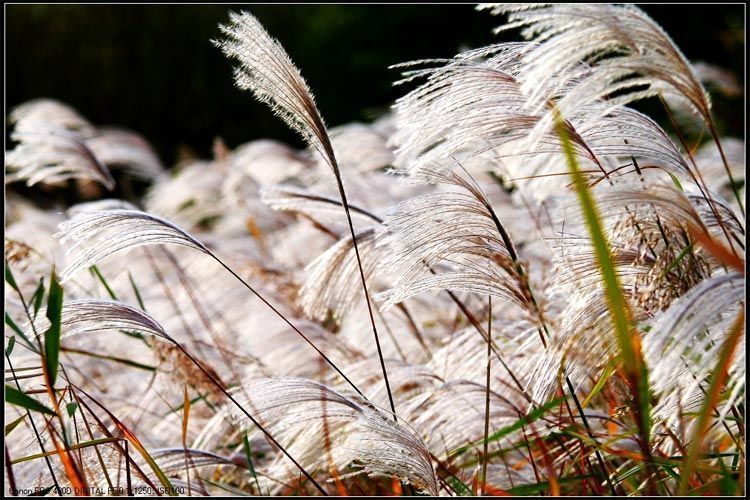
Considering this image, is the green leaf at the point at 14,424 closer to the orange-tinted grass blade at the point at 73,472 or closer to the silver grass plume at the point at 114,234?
the orange-tinted grass blade at the point at 73,472

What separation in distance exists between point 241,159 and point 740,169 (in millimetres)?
2308

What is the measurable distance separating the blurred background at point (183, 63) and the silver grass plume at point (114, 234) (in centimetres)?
721

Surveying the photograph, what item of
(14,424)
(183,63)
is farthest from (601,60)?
(183,63)

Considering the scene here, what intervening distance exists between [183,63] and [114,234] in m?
8.21

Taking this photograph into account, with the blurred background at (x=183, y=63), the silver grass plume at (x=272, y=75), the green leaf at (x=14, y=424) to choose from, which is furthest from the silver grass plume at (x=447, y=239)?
the blurred background at (x=183, y=63)

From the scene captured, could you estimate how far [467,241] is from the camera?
1.48 meters

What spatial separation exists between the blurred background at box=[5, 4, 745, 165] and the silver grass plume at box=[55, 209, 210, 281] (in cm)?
721

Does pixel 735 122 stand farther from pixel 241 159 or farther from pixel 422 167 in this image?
pixel 422 167

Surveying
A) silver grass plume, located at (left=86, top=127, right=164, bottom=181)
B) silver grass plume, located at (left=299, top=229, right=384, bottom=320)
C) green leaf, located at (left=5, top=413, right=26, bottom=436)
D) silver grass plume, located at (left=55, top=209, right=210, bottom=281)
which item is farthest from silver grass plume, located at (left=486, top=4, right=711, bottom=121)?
silver grass plume, located at (left=86, top=127, right=164, bottom=181)

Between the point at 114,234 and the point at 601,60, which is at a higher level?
the point at 601,60

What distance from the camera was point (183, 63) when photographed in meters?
9.20

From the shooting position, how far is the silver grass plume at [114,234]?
141 cm

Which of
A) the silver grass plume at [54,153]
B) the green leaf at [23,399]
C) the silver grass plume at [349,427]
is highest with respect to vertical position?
the silver grass plume at [54,153]

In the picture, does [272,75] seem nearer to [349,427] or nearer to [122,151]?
[349,427]
